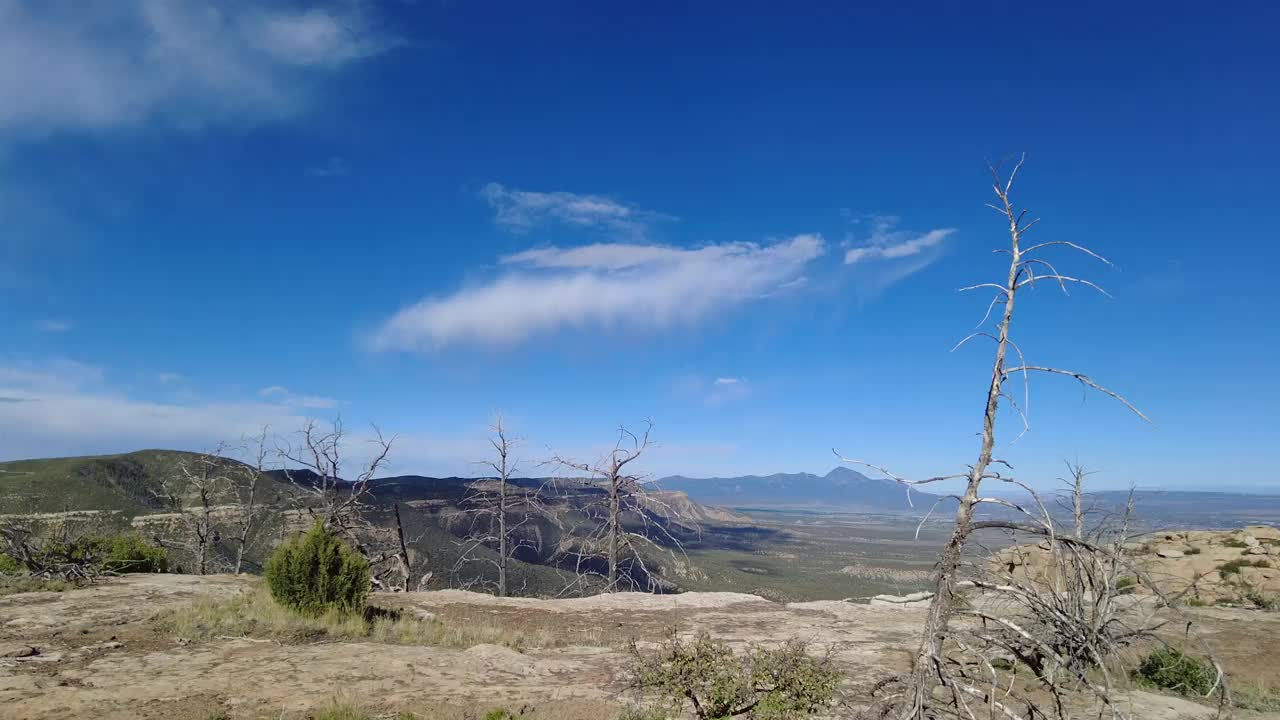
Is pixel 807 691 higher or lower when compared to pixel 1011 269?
lower

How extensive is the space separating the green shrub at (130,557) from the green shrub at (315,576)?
28.6ft

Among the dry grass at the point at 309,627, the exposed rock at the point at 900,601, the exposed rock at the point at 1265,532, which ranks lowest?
the exposed rock at the point at 900,601

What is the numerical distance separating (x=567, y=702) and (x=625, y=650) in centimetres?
437

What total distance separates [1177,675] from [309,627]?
16.9 metres

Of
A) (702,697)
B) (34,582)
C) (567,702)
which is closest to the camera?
(702,697)

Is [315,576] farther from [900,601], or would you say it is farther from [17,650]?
[900,601]

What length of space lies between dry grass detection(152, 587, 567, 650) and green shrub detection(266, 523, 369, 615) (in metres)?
0.26

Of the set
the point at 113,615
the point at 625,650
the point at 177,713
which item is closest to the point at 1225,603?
the point at 625,650

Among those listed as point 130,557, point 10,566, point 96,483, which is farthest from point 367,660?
point 96,483

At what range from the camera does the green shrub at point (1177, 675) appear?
1255cm

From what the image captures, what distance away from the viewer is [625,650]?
13.9m

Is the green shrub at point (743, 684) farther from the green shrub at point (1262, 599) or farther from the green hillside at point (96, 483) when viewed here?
the green hillside at point (96, 483)

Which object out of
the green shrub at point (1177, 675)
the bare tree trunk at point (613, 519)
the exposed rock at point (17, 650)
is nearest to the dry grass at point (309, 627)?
the exposed rock at point (17, 650)

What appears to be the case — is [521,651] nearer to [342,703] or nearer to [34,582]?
[342,703]
